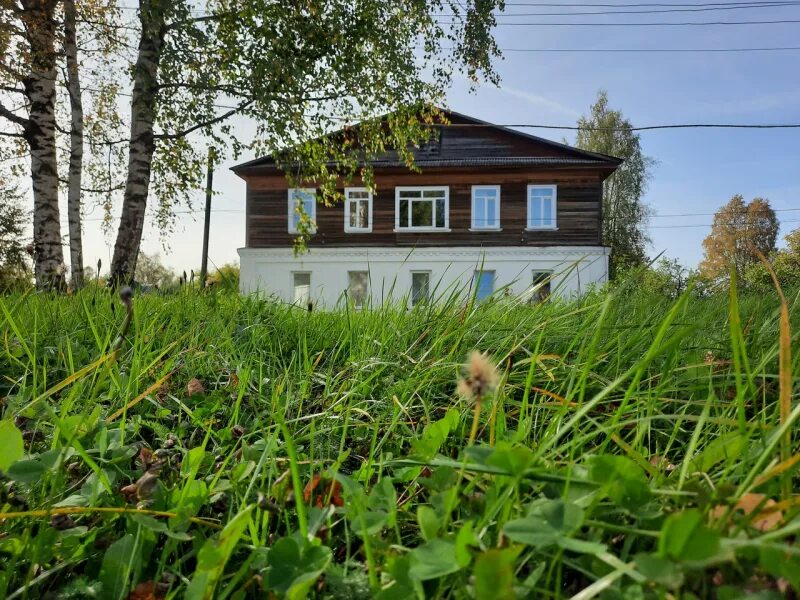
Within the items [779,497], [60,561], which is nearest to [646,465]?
[779,497]

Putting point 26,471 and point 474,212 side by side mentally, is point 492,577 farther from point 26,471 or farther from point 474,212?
point 474,212

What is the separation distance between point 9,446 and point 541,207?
18.3 meters

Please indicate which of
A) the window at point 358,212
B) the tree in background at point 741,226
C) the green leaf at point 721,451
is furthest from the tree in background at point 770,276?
the tree in background at point 741,226

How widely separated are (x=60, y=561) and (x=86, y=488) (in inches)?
5.2

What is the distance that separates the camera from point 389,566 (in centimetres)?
59

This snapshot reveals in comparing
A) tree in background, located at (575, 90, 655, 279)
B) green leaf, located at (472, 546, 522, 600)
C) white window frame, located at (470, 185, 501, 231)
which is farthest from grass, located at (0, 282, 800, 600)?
tree in background, located at (575, 90, 655, 279)

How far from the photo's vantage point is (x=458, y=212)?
→ 59.7 ft

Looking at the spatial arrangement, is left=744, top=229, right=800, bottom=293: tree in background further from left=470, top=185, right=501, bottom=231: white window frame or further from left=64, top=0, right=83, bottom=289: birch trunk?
left=64, top=0, right=83, bottom=289: birch trunk

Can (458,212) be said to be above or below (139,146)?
above

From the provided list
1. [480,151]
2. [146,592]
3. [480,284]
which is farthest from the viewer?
[480,151]

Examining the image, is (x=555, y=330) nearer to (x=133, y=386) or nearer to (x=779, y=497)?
(x=779, y=497)

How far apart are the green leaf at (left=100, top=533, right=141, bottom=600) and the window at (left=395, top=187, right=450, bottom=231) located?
1772 cm

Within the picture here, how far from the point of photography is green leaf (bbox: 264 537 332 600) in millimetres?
599

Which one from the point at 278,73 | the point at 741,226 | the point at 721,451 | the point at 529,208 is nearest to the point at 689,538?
the point at 721,451
